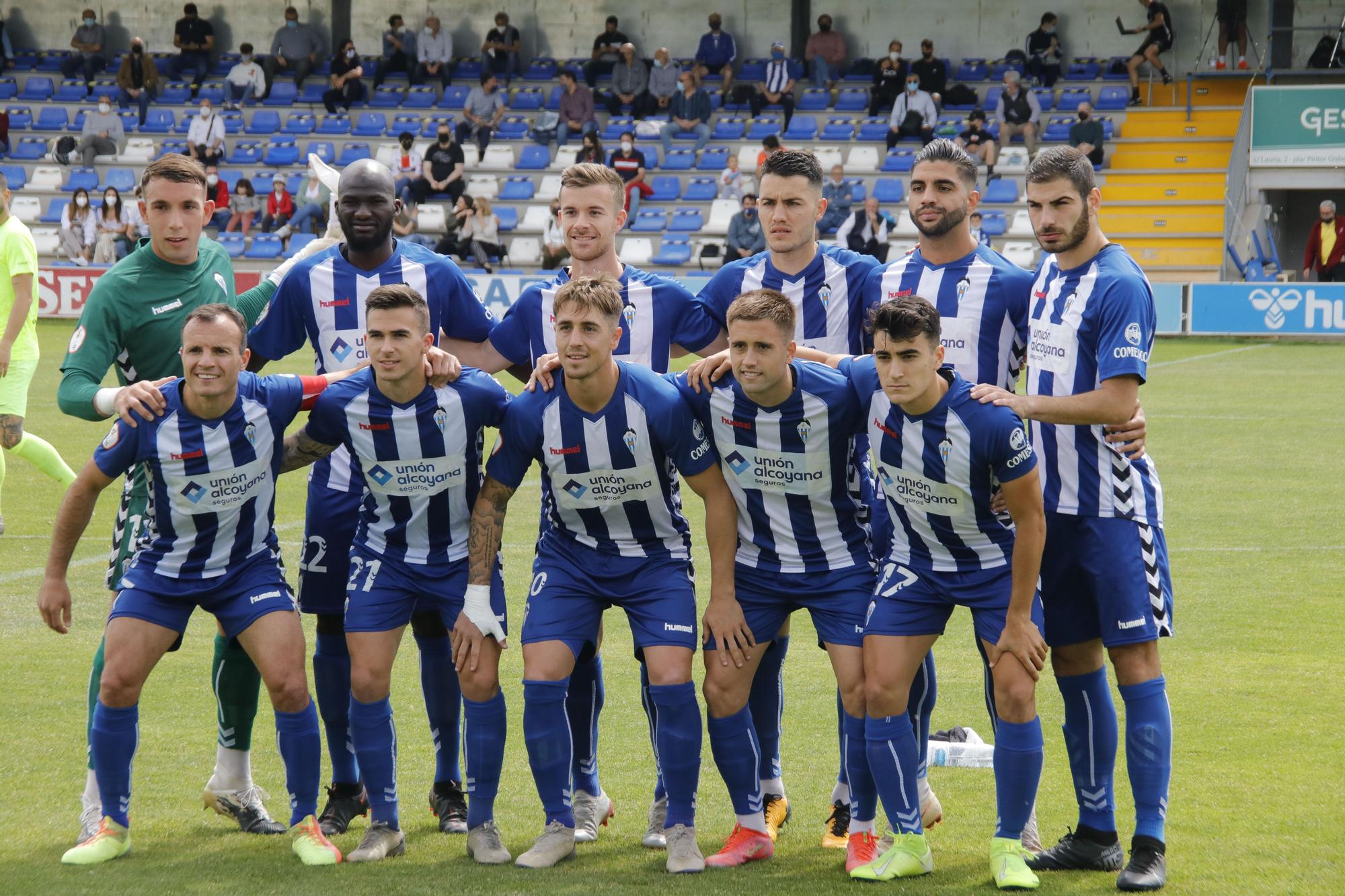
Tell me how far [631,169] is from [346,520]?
2092cm

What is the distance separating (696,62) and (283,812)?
25.1m

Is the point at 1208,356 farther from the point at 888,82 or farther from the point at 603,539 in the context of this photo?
the point at 603,539

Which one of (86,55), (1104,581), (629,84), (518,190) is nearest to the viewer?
(1104,581)

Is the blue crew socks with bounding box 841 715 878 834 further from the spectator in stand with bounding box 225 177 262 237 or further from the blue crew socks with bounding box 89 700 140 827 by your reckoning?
the spectator in stand with bounding box 225 177 262 237

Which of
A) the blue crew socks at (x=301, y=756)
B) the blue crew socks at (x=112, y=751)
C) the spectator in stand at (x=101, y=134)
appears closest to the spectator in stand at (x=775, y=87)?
the spectator in stand at (x=101, y=134)

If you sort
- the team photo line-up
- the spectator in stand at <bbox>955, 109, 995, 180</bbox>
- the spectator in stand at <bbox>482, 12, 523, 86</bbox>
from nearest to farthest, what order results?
the team photo line-up < the spectator in stand at <bbox>955, 109, 995, 180</bbox> < the spectator in stand at <bbox>482, 12, 523, 86</bbox>

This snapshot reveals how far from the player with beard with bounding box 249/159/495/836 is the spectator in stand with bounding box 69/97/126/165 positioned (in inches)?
985

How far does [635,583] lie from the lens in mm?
4512

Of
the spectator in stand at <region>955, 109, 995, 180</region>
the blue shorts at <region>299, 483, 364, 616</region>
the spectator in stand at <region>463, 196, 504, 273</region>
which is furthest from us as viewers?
the spectator in stand at <region>955, 109, 995, 180</region>

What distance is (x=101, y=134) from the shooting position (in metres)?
27.8

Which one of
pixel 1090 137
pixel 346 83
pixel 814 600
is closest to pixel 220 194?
pixel 346 83

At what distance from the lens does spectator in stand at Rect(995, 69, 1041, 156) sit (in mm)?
25094

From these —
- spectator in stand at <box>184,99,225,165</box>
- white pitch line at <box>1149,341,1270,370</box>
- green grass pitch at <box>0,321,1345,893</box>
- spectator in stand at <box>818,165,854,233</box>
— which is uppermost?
spectator in stand at <box>184,99,225,165</box>

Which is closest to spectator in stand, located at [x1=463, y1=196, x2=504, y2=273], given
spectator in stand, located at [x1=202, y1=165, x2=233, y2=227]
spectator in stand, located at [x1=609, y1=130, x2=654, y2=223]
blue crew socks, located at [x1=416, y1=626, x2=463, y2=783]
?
spectator in stand, located at [x1=609, y1=130, x2=654, y2=223]
